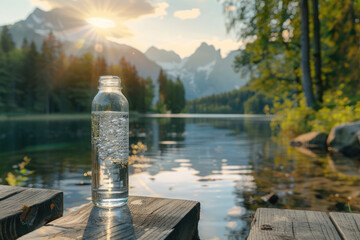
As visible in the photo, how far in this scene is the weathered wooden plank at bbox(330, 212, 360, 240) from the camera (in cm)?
158

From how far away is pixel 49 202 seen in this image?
208cm

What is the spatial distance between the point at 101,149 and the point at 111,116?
0.22m

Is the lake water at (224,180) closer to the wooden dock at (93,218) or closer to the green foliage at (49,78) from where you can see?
the wooden dock at (93,218)

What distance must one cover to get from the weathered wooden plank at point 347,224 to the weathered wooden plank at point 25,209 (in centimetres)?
167

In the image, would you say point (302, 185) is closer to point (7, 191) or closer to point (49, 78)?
point (7, 191)

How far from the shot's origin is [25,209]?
1.91 meters

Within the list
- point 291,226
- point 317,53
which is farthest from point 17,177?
point 317,53

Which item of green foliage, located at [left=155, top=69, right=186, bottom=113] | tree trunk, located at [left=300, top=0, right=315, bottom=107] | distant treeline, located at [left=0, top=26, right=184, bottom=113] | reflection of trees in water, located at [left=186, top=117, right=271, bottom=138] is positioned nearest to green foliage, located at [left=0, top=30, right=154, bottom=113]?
distant treeline, located at [left=0, top=26, right=184, bottom=113]

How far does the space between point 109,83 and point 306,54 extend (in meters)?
17.6

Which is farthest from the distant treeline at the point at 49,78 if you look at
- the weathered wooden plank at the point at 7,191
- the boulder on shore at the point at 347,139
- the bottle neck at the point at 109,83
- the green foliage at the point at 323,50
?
the bottle neck at the point at 109,83

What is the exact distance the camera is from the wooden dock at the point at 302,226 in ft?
5.18

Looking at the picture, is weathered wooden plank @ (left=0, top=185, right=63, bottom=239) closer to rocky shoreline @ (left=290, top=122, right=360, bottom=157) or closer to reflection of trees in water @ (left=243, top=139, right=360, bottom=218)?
reflection of trees in water @ (left=243, top=139, right=360, bottom=218)

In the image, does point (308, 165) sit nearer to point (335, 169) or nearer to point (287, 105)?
point (335, 169)

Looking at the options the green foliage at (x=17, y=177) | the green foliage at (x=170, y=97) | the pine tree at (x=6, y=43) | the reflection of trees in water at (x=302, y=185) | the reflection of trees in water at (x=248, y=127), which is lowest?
the reflection of trees in water at (x=302, y=185)
